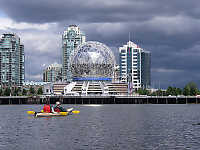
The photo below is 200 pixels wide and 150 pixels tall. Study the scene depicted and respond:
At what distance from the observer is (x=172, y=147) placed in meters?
59.2

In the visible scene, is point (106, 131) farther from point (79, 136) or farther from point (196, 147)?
point (196, 147)

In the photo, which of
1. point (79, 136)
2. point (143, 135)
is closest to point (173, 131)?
point (143, 135)

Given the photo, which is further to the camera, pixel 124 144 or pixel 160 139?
pixel 160 139

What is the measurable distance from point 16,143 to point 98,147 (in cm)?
1265

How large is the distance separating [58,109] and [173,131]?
176ft

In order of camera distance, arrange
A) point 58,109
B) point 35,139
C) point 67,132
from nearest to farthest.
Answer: point 35,139 < point 67,132 < point 58,109

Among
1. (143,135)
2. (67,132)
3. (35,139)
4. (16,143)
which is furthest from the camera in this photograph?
(67,132)

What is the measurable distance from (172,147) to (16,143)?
885 inches

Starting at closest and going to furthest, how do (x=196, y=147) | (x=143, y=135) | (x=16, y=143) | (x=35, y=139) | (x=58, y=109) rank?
(x=196, y=147) < (x=16, y=143) < (x=35, y=139) < (x=143, y=135) < (x=58, y=109)

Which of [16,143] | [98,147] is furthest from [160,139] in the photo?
[16,143]

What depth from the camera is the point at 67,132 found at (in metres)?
76.7

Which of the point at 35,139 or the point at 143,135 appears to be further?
the point at 143,135

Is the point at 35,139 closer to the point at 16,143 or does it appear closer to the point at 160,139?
the point at 16,143

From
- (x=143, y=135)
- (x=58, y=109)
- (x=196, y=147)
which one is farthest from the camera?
(x=58, y=109)
